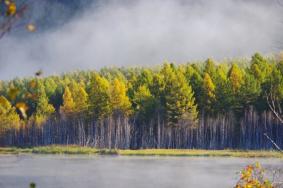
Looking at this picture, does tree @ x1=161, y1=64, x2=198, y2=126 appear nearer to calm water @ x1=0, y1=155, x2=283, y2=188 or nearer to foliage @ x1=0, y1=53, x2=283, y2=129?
foliage @ x1=0, y1=53, x2=283, y2=129

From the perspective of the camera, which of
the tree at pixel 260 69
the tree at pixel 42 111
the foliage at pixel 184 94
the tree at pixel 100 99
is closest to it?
the foliage at pixel 184 94

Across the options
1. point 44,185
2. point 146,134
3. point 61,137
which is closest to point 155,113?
point 146,134

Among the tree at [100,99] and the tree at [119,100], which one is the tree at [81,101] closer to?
the tree at [100,99]

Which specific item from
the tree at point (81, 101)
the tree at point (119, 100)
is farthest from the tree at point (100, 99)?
the tree at point (81, 101)

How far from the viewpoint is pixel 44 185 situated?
3794 cm

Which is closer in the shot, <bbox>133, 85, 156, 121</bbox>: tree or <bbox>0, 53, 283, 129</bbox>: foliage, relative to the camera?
<bbox>0, 53, 283, 129</bbox>: foliage

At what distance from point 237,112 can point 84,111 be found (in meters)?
21.0

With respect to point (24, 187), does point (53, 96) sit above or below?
above

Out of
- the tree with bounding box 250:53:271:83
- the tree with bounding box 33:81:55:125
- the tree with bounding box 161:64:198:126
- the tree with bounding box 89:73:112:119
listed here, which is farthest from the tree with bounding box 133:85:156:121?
the tree with bounding box 33:81:55:125

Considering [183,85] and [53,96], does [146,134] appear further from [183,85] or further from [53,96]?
[53,96]

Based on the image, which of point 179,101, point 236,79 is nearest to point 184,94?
point 179,101

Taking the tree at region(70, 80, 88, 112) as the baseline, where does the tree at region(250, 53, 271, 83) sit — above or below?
above

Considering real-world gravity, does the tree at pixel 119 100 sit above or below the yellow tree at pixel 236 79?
below

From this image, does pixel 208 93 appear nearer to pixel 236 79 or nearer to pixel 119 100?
pixel 236 79
